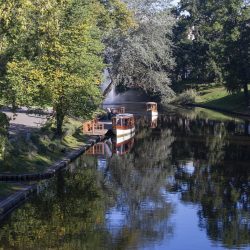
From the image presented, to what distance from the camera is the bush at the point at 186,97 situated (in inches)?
4545

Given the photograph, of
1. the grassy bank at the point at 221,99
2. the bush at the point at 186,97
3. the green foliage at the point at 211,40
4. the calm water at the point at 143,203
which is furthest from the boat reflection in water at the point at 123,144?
the bush at the point at 186,97

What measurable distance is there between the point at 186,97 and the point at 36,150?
7894cm

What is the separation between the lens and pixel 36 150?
3969 cm

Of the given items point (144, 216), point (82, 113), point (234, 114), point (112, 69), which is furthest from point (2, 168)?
point (234, 114)

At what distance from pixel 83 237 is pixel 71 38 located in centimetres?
2382

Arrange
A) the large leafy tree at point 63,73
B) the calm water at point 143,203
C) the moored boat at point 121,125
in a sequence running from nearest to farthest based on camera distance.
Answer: the calm water at point 143,203
the large leafy tree at point 63,73
the moored boat at point 121,125

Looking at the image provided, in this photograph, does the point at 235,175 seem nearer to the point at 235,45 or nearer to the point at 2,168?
the point at 2,168

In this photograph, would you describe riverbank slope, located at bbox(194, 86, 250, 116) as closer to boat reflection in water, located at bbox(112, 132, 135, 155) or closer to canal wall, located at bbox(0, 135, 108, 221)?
boat reflection in water, located at bbox(112, 132, 135, 155)

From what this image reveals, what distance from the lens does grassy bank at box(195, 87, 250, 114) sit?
99.2 m

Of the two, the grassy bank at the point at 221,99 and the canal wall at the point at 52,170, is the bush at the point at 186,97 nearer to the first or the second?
the grassy bank at the point at 221,99

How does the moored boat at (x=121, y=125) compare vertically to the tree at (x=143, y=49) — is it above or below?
below

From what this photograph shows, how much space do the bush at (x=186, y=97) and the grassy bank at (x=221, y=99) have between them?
1.07 metres

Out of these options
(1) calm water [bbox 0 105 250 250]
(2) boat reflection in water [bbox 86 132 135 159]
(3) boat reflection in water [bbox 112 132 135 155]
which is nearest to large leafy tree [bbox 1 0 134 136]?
(2) boat reflection in water [bbox 86 132 135 159]

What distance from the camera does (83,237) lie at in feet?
81.4
